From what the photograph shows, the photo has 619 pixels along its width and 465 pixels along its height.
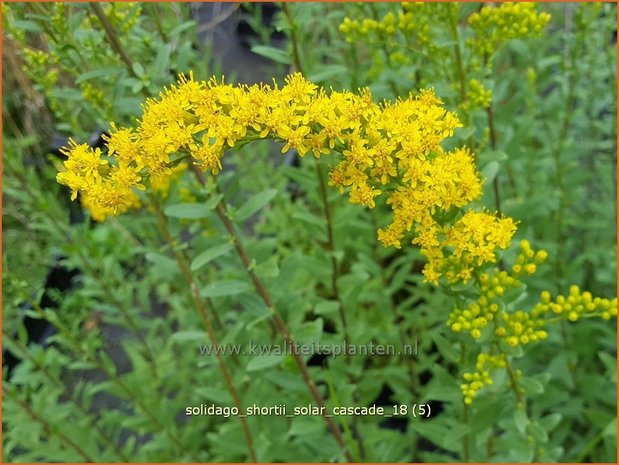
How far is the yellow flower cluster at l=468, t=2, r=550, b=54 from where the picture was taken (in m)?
1.56

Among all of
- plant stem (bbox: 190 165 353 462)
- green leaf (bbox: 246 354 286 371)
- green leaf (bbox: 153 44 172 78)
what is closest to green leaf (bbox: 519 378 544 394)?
plant stem (bbox: 190 165 353 462)

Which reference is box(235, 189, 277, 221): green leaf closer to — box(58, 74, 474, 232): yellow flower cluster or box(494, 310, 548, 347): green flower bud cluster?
box(58, 74, 474, 232): yellow flower cluster

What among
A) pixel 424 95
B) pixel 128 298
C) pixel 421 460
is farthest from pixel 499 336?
pixel 128 298

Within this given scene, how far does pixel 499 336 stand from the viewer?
1354mm

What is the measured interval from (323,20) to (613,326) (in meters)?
1.70

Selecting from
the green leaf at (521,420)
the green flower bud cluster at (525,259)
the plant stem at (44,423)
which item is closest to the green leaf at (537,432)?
the green leaf at (521,420)

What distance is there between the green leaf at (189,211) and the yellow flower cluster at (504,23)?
0.85 meters

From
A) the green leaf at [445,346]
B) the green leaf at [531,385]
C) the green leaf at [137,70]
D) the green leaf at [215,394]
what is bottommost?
the green leaf at [215,394]

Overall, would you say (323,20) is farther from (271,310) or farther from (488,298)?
(488,298)

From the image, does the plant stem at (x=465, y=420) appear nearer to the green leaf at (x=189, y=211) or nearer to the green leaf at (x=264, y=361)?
the green leaf at (x=264, y=361)

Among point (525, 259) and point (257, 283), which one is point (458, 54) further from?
point (257, 283)

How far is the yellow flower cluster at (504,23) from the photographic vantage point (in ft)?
5.13

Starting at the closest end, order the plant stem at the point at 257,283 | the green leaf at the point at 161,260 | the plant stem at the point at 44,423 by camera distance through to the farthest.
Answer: the plant stem at the point at 257,283 → the green leaf at the point at 161,260 → the plant stem at the point at 44,423

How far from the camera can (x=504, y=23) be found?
1580 millimetres
